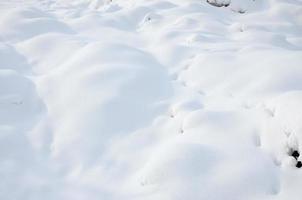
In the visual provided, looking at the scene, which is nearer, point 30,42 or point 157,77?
point 157,77

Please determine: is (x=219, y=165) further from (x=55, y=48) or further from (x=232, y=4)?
(x=232, y=4)

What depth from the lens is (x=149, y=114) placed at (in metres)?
4.18

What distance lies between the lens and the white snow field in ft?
10.2

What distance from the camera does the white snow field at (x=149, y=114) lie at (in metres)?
3.11

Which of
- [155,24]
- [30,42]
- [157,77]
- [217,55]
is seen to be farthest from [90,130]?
[155,24]

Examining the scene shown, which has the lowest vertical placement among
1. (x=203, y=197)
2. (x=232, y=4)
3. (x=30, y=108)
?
(x=232, y=4)

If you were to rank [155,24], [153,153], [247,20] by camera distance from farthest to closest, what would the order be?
[247,20] → [155,24] → [153,153]

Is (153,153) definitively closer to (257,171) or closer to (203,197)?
(203,197)

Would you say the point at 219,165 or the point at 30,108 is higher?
the point at 219,165

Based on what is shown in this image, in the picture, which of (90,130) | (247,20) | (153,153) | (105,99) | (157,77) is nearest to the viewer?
(153,153)

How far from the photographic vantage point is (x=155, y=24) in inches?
293

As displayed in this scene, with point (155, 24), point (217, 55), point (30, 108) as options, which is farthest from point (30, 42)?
point (217, 55)

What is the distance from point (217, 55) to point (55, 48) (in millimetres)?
2790

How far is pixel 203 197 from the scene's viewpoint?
9.38ft
